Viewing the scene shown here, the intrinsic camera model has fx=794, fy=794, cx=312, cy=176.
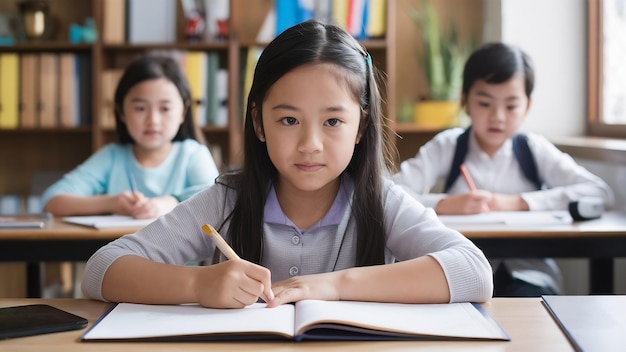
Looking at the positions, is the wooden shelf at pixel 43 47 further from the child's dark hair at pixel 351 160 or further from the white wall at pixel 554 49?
the child's dark hair at pixel 351 160

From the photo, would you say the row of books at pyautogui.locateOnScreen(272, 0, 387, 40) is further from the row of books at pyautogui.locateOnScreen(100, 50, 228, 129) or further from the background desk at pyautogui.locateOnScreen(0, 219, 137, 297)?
the background desk at pyautogui.locateOnScreen(0, 219, 137, 297)

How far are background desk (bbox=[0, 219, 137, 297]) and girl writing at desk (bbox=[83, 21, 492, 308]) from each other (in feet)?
1.56

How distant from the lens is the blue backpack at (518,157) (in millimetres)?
2691

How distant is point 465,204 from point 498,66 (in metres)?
0.56

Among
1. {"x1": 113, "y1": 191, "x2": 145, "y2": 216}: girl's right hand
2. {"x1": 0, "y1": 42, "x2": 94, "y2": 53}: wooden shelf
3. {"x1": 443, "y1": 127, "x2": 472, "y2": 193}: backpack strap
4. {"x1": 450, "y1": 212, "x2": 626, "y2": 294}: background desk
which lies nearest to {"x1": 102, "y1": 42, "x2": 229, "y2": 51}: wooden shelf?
{"x1": 0, "y1": 42, "x2": 94, "y2": 53}: wooden shelf

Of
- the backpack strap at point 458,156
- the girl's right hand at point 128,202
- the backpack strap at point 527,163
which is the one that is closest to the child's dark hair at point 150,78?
the girl's right hand at point 128,202

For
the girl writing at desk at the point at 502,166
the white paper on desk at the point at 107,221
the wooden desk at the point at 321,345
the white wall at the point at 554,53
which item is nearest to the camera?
the wooden desk at the point at 321,345

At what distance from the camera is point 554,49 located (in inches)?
141

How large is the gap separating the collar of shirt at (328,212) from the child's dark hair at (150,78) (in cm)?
128

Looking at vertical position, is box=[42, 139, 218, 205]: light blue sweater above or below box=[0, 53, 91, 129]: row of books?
below

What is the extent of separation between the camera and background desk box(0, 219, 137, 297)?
196cm

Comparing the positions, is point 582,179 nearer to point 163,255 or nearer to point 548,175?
point 548,175

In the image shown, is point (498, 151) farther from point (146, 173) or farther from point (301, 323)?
point (301, 323)

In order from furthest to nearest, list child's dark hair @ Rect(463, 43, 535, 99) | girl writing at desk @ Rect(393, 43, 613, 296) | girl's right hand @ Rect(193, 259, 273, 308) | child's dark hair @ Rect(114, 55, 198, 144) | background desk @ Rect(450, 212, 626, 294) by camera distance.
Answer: child's dark hair @ Rect(114, 55, 198, 144), child's dark hair @ Rect(463, 43, 535, 99), girl writing at desk @ Rect(393, 43, 613, 296), background desk @ Rect(450, 212, 626, 294), girl's right hand @ Rect(193, 259, 273, 308)
